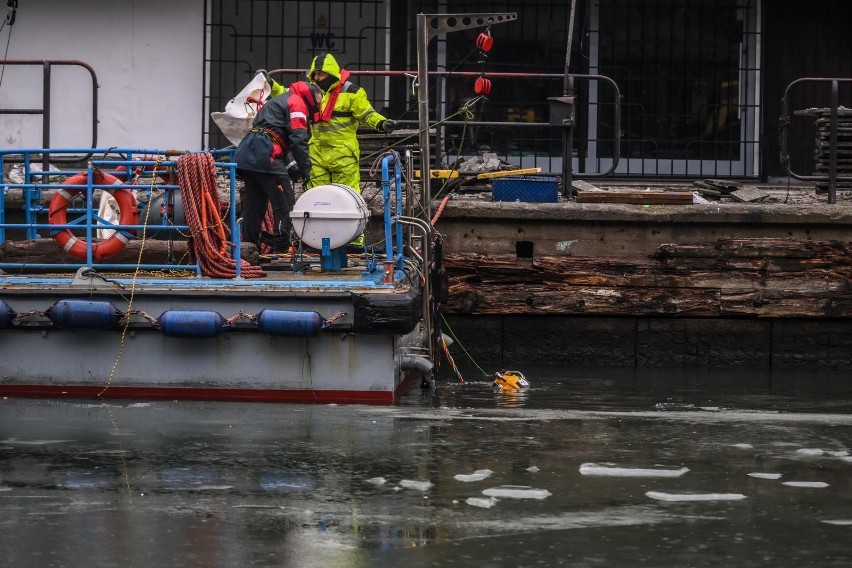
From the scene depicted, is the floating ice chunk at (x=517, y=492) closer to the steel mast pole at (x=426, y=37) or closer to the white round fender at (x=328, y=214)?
the white round fender at (x=328, y=214)

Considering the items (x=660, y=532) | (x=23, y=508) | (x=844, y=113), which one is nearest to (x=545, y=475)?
(x=660, y=532)

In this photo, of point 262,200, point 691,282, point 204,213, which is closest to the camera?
point 204,213

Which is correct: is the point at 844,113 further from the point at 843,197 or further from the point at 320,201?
the point at 320,201

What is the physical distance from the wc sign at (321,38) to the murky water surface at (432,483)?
695 cm

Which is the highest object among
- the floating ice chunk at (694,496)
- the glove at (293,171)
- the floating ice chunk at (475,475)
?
the glove at (293,171)

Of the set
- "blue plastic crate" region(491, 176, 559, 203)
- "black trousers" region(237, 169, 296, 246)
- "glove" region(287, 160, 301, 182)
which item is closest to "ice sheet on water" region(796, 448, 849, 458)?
"black trousers" region(237, 169, 296, 246)

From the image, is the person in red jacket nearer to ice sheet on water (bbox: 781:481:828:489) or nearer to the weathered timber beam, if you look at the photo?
the weathered timber beam

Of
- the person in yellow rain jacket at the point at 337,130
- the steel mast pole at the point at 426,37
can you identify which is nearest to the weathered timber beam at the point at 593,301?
the person in yellow rain jacket at the point at 337,130

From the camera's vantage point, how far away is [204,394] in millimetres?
10391

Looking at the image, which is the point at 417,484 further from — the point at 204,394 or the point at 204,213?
the point at 204,213

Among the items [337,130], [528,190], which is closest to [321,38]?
[337,130]

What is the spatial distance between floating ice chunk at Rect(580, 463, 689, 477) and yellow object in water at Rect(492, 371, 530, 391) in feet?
10.5

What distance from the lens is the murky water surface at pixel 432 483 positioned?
6.31 meters

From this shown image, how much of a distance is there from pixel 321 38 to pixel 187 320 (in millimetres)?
7313
